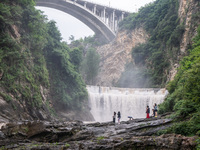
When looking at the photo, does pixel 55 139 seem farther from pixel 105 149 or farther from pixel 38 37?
pixel 38 37

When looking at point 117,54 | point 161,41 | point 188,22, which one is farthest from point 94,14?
point 188,22

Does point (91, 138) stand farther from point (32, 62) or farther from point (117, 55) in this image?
point (117, 55)

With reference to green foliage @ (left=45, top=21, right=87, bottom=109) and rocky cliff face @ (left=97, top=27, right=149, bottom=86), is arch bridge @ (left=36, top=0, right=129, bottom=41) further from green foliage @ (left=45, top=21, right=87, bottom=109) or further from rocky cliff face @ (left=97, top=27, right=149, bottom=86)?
green foliage @ (left=45, top=21, right=87, bottom=109)

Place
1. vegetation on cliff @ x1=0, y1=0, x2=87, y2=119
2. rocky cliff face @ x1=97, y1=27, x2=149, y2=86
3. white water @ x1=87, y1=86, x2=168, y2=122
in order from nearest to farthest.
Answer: vegetation on cliff @ x1=0, y1=0, x2=87, y2=119 < white water @ x1=87, y1=86, x2=168, y2=122 < rocky cliff face @ x1=97, y1=27, x2=149, y2=86

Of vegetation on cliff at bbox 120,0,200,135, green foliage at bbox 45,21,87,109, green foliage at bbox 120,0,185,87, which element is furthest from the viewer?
green foliage at bbox 120,0,185,87

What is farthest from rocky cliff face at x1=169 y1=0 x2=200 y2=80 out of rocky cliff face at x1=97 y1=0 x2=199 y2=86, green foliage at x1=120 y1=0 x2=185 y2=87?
rocky cliff face at x1=97 y1=0 x2=199 y2=86

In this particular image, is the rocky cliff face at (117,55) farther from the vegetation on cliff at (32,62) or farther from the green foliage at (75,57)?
the vegetation on cliff at (32,62)

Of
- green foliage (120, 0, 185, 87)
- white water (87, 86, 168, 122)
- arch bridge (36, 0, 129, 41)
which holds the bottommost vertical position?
white water (87, 86, 168, 122)

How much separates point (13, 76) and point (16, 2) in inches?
327

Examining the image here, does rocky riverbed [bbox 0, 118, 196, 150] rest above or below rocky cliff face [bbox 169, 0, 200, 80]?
below

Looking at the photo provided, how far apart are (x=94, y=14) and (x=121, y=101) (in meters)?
25.2

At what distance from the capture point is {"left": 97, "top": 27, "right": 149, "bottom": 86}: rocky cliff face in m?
48.8

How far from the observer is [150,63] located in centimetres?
4078

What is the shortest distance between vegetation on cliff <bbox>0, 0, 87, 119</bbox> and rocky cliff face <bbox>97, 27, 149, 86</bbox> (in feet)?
50.0
